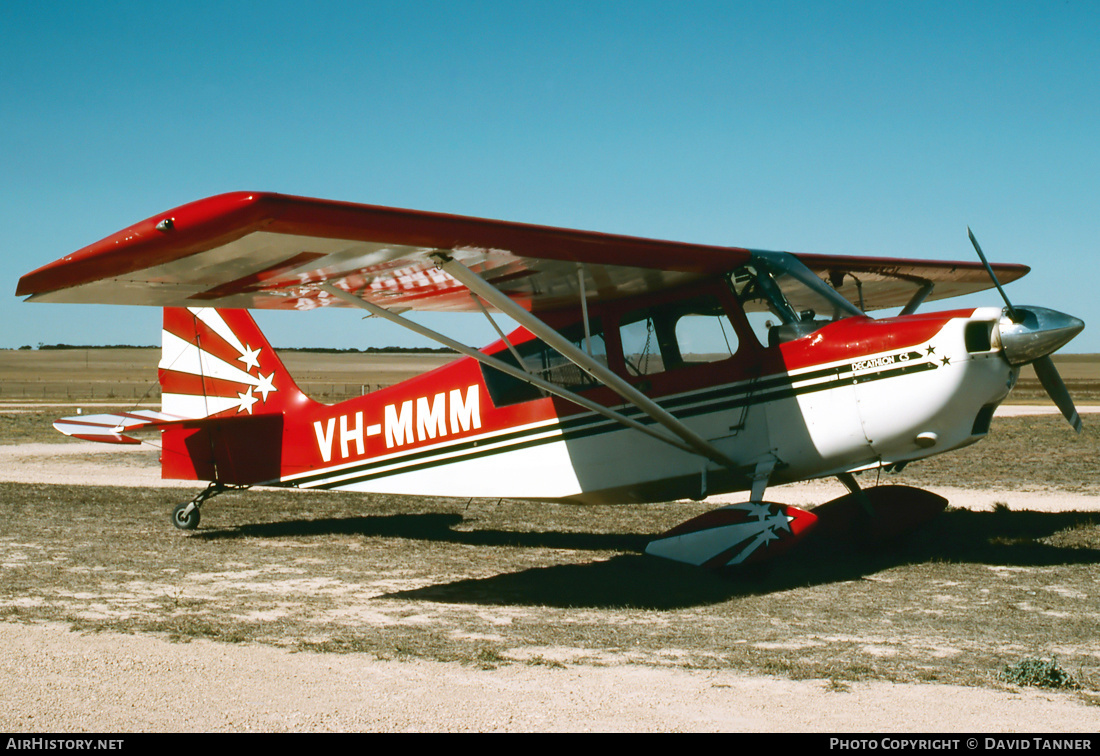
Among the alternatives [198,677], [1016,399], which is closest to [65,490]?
[198,677]

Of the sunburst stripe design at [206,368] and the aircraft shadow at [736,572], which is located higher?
the sunburst stripe design at [206,368]

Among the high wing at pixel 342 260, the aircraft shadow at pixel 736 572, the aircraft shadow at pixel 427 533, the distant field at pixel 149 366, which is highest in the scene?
the distant field at pixel 149 366

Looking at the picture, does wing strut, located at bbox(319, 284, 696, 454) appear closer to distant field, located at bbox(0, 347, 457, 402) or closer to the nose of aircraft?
the nose of aircraft

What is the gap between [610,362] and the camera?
307 inches

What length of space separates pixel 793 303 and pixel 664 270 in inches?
54.8

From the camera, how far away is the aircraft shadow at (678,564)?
6586mm

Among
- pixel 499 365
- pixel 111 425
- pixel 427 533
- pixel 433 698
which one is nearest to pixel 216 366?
pixel 111 425

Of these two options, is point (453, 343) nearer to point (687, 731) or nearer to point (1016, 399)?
point (687, 731)

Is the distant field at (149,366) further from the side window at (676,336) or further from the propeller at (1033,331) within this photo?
the propeller at (1033,331)

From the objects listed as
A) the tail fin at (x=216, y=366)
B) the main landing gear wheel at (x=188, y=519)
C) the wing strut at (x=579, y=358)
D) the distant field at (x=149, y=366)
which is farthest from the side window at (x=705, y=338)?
the distant field at (x=149, y=366)

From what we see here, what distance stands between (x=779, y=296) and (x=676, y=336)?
0.95m

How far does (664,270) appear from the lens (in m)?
7.13

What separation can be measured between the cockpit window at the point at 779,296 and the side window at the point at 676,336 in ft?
0.86

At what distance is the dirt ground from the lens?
141 inches
